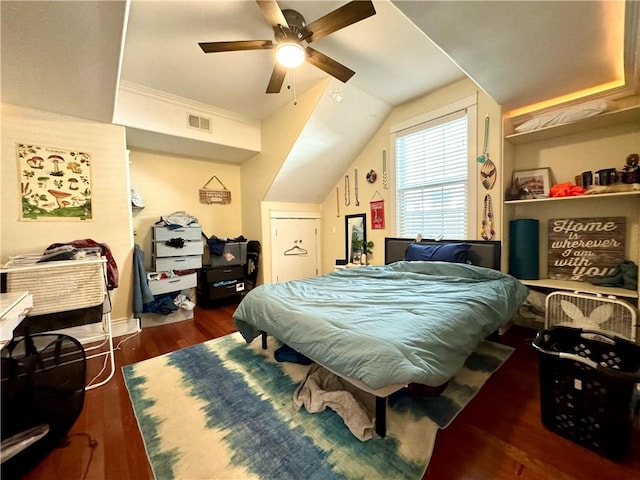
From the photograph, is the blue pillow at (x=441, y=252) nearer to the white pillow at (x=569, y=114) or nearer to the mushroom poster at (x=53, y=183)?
the white pillow at (x=569, y=114)

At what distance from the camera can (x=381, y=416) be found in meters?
1.30

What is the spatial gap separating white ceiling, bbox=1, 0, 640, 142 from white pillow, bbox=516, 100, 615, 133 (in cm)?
18

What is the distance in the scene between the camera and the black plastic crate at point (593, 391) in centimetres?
115

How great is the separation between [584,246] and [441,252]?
117 centimetres

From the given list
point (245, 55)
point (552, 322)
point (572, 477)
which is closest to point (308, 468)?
point (572, 477)

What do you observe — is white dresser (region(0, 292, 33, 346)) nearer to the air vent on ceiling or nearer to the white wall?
the white wall

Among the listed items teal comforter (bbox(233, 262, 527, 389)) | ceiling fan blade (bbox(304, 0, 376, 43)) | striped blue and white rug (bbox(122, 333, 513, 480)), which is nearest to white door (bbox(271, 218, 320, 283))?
teal comforter (bbox(233, 262, 527, 389))

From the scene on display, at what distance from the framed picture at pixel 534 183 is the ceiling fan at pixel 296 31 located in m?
2.07

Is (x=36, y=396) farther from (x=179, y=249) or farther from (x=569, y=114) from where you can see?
(x=569, y=114)

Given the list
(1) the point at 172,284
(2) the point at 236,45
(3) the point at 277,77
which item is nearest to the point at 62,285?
(1) the point at 172,284

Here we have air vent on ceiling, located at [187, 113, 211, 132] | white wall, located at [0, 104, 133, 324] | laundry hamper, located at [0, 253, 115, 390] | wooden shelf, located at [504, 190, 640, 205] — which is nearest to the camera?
laundry hamper, located at [0, 253, 115, 390]

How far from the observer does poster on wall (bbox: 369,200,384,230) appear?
3703 mm

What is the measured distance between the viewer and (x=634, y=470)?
1137 mm

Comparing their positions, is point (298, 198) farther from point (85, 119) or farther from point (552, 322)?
point (552, 322)
